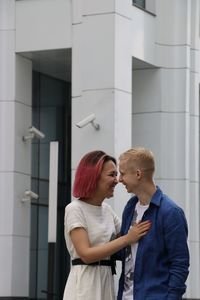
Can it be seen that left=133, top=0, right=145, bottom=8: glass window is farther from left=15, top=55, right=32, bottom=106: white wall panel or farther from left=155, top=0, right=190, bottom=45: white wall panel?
left=15, top=55, right=32, bottom=106: white wall panel

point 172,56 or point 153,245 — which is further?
point 172,56

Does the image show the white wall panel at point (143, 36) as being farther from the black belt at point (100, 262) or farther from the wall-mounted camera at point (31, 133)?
the black belt at point (100, 262)

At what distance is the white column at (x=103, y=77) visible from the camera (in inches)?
622

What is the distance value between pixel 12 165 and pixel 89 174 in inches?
414

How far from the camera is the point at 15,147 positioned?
17000mm

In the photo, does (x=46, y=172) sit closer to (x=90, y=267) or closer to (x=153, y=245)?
(x=90, y=267)

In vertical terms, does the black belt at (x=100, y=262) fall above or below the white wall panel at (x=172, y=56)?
below

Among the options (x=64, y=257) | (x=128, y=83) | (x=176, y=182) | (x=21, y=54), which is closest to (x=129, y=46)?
(x=128, y=83)

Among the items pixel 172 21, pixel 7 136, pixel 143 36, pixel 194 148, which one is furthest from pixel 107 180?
pixel 194 148

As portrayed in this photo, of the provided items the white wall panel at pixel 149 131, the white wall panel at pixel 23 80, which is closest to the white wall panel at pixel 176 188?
the white wall panel at pixel 149 131

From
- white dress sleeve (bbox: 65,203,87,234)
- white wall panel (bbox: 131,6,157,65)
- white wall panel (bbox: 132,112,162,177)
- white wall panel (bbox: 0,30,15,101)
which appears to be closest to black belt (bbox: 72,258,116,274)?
white dress sleeve (bbox: 65,203,87,234)

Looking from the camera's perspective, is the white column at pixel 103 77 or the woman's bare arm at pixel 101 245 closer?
the woman's bare arm at pixel 101 245

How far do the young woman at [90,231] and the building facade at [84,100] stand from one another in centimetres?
895

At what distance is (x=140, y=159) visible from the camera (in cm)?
619
